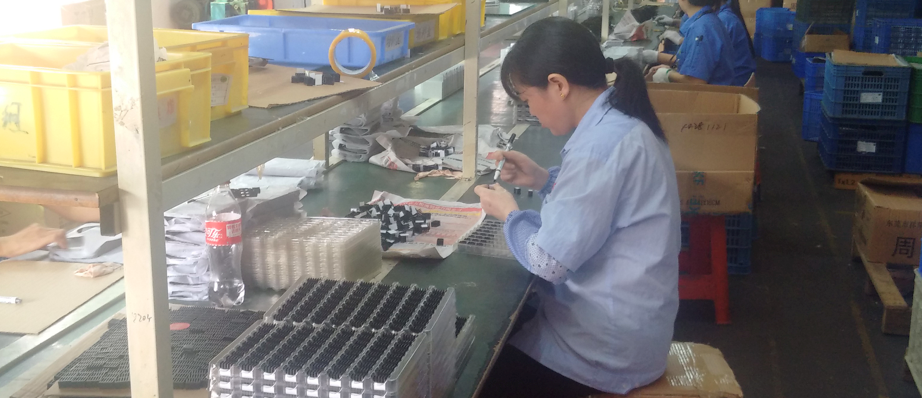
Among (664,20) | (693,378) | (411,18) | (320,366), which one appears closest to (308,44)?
(411,18)

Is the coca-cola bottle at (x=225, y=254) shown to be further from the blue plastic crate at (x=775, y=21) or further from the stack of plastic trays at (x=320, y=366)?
the blue plastic crate at (x=775, y=21)

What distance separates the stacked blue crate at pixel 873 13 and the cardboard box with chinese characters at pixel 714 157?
4.96 meters

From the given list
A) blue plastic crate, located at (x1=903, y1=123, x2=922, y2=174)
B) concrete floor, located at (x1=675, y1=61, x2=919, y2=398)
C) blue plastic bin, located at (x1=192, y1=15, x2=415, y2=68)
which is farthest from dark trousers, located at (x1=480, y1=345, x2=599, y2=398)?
blue plastic crate, located at (x1=903, y1=123, x2=922, y2=174)

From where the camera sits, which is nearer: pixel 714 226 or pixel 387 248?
pixel 387 248

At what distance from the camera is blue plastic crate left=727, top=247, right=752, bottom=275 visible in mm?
3898

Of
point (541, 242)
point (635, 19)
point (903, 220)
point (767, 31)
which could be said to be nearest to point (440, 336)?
point (541, 242)

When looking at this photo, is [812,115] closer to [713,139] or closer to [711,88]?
[711,88]

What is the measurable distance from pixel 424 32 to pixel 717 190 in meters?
1.55

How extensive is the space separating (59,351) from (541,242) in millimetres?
970

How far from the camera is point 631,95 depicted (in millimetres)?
1681

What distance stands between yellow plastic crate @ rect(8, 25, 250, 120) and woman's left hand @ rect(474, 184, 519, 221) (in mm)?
593

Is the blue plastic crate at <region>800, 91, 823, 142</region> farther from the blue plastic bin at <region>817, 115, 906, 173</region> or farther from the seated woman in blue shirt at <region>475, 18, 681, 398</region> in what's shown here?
the seated woman in blue shirt at <region>475, 18, 681, 398</region>

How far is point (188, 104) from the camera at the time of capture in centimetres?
119

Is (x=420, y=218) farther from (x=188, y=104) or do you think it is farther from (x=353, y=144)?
(x=188, y=104)
